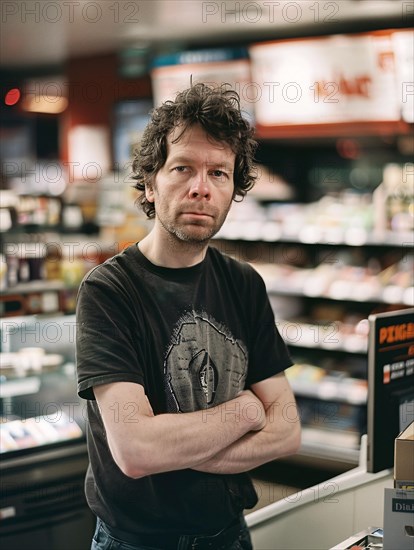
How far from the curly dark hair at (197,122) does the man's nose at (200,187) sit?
0.12 metres

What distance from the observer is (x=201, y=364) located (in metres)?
2.00

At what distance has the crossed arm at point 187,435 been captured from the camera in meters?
1.82

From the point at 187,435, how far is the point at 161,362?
0.65 feet

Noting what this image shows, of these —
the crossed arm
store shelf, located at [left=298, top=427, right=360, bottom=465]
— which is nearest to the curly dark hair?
the crossed arm

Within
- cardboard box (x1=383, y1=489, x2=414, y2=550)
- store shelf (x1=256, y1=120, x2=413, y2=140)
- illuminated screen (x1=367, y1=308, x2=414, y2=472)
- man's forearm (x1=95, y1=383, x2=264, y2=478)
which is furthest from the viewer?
store shelf (x1=256, y1=120, x2=413, y2=140)

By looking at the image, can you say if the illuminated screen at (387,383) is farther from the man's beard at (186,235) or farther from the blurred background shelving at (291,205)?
the blurred background shelving at (291,205)

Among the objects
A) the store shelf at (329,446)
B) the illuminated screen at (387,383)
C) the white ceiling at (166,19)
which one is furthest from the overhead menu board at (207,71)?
the illuminated screen at (387,383)

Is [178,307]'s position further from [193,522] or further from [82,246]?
[82,246]

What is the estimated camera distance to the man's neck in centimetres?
200

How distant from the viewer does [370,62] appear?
5.33m

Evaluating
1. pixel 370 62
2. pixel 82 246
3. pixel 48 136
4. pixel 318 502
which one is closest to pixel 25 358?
pixel 82 246

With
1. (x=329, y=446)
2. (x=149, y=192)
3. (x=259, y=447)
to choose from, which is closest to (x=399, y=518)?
(x=259, y=447)

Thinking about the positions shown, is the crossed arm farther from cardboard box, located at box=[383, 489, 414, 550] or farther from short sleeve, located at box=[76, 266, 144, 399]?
cardboard box, located at box=[383, 489, 414, 550]

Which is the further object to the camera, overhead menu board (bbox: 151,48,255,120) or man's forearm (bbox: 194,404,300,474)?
overhead menu board (bbox: 151,48,255,120)
